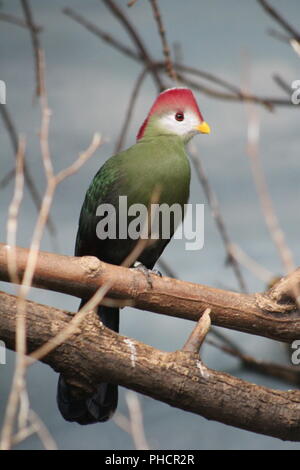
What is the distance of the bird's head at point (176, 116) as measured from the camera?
193 centimetres

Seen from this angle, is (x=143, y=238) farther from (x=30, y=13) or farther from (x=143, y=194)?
(x=30, y=13)

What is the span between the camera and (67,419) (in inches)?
70.2

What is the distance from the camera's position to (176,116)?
195cm

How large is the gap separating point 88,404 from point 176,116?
0.86 m

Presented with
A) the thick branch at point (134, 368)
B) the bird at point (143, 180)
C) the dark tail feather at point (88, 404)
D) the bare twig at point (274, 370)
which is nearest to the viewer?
the thick branch at point (134, 368)

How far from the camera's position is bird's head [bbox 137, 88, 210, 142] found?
1926 millimetres

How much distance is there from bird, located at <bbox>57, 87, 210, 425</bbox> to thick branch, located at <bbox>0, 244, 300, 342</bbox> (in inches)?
8.5

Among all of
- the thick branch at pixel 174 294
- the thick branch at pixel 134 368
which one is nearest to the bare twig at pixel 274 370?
the thick branch at pixel 174 294

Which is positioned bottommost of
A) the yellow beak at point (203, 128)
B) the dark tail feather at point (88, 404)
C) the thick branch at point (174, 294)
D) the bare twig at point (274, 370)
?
the dark tail feather at point (88, 404)

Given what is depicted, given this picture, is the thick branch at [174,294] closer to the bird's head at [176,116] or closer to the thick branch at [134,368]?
the thick branch at [134,368]

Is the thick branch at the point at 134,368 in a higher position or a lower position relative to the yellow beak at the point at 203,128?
lower

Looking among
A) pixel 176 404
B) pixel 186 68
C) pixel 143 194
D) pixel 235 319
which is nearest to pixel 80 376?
pixel 176 404

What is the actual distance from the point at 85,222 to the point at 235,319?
534mm

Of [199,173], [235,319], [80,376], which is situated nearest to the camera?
[80,376]
